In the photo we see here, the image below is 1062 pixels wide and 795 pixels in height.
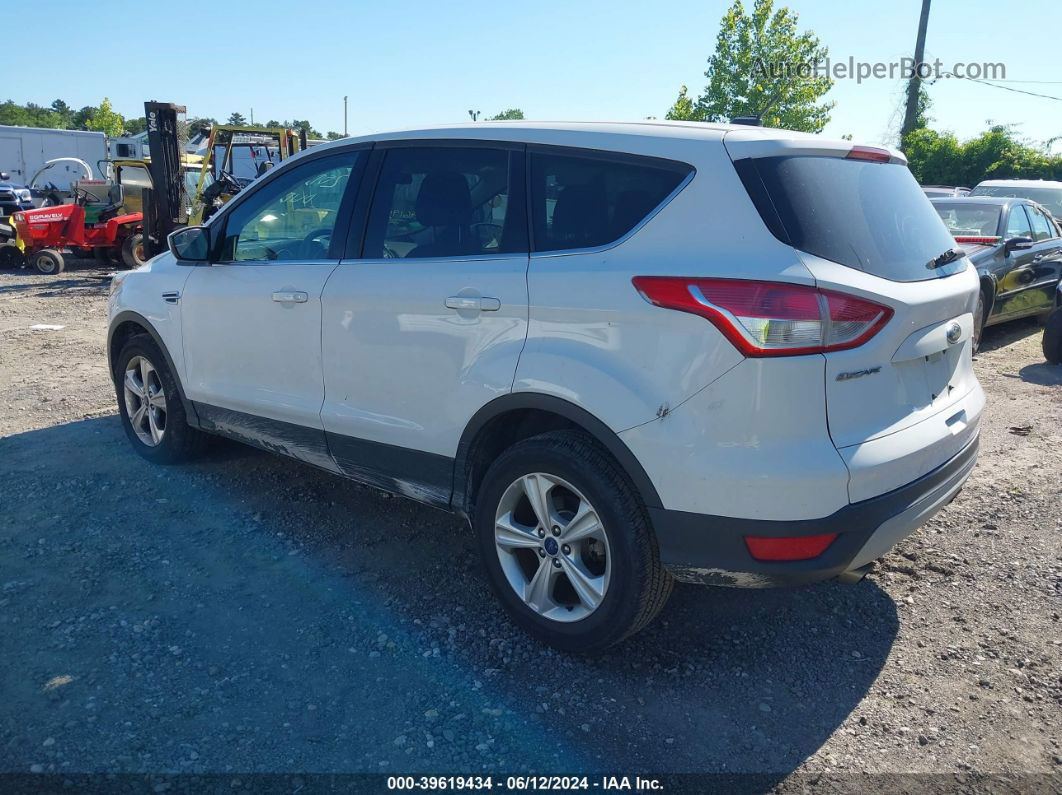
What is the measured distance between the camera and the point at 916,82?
29.0 metres

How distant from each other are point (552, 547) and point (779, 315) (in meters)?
1.20

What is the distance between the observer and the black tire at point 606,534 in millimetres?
2914

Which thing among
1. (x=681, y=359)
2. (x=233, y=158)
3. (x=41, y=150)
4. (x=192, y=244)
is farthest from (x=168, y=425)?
(x=41, y=150)

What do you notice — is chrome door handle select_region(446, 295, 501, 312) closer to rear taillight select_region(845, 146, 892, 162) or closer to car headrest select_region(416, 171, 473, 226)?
car headrest select_region(416, 171, 473, 226)

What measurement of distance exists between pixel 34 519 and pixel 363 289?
2.25m

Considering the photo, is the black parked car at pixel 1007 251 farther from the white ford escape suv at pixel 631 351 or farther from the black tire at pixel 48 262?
the black tire at pixel 48 262

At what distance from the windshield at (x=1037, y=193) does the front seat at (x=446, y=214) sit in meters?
14.0

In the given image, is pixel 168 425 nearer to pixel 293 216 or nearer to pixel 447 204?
pixel 293 216

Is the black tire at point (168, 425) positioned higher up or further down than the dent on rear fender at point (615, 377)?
further down

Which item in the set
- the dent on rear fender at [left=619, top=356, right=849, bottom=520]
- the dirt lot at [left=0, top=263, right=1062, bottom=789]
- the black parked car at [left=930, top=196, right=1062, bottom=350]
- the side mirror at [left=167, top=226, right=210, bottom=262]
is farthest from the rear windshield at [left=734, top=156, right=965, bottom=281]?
the black parked car at [left=930, top=196, right=1062, bottom=350]

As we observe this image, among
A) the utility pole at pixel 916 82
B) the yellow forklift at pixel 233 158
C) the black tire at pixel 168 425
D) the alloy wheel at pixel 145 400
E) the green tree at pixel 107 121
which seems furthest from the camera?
the green tree at pixel 107 121

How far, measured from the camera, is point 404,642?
3320mm

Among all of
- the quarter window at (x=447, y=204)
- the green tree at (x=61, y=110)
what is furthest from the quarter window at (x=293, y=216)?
the green tree at (x=61, y=110)

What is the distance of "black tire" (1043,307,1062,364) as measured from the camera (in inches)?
316
